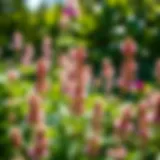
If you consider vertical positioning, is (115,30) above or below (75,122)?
above

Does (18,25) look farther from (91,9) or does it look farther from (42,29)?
(91,9)

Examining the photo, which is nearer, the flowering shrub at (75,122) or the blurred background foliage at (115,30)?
the flowering shrub at (75,122)

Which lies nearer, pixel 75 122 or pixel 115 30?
pixel 75 122

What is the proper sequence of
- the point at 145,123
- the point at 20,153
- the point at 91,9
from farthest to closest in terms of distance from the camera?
the point at 91,9 < the point at 20,153 < the point at 145,123

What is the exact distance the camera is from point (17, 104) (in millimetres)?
2139

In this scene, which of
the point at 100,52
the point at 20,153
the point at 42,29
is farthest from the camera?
the point at 42,29

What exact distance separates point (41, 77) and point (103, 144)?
0.27 meters

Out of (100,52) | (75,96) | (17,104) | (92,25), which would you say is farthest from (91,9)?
(75,96)

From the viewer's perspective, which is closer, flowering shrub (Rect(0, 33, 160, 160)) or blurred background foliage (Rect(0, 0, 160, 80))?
flowering shrub (Rect(0, 33, 160, 160))

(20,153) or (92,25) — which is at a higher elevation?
(92,25)

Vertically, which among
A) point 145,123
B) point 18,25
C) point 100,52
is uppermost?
point 18,25

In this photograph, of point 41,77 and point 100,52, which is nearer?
point 41,77

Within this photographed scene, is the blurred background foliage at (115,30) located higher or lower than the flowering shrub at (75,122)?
higher

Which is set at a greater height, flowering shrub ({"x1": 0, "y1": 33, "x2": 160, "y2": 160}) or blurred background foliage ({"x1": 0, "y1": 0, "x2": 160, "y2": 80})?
blurred background foliage ({"x1": 0, "y1": 0, "x2": 160, "y2": 80})
